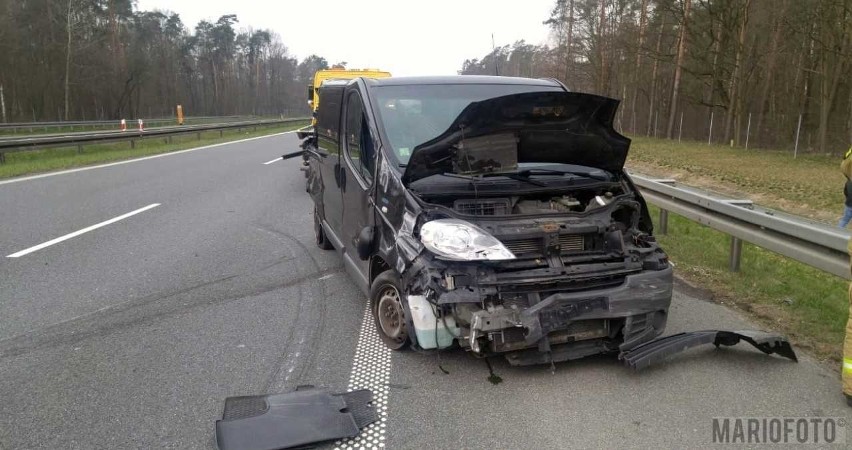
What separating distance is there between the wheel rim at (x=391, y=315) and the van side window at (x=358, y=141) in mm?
897

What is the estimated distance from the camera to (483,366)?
3.71 meters

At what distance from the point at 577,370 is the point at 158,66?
2983 inches

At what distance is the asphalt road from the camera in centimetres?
300

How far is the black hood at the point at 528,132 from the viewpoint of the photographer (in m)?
3.86

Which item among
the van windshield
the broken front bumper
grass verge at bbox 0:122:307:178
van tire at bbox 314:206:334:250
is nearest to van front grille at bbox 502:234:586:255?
the broken front bumper

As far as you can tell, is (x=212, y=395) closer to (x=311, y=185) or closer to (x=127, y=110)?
(x=311, y=185)

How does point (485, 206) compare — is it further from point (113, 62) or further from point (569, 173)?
point (113, 62)

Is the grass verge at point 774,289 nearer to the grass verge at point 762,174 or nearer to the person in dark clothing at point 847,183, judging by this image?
the person in dark clothing at point 847,183

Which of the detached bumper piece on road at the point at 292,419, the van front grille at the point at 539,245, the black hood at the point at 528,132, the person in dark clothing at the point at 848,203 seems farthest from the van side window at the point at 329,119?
the person in dark clothing at the point at 848,203

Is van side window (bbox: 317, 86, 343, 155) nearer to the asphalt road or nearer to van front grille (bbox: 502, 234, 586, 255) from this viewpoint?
the asphalt road

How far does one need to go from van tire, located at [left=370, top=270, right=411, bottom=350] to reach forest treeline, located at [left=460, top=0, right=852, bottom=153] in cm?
1856

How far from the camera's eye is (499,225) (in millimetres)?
3668

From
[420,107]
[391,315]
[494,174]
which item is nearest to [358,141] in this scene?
[420,107]

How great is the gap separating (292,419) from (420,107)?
2.73 meters
